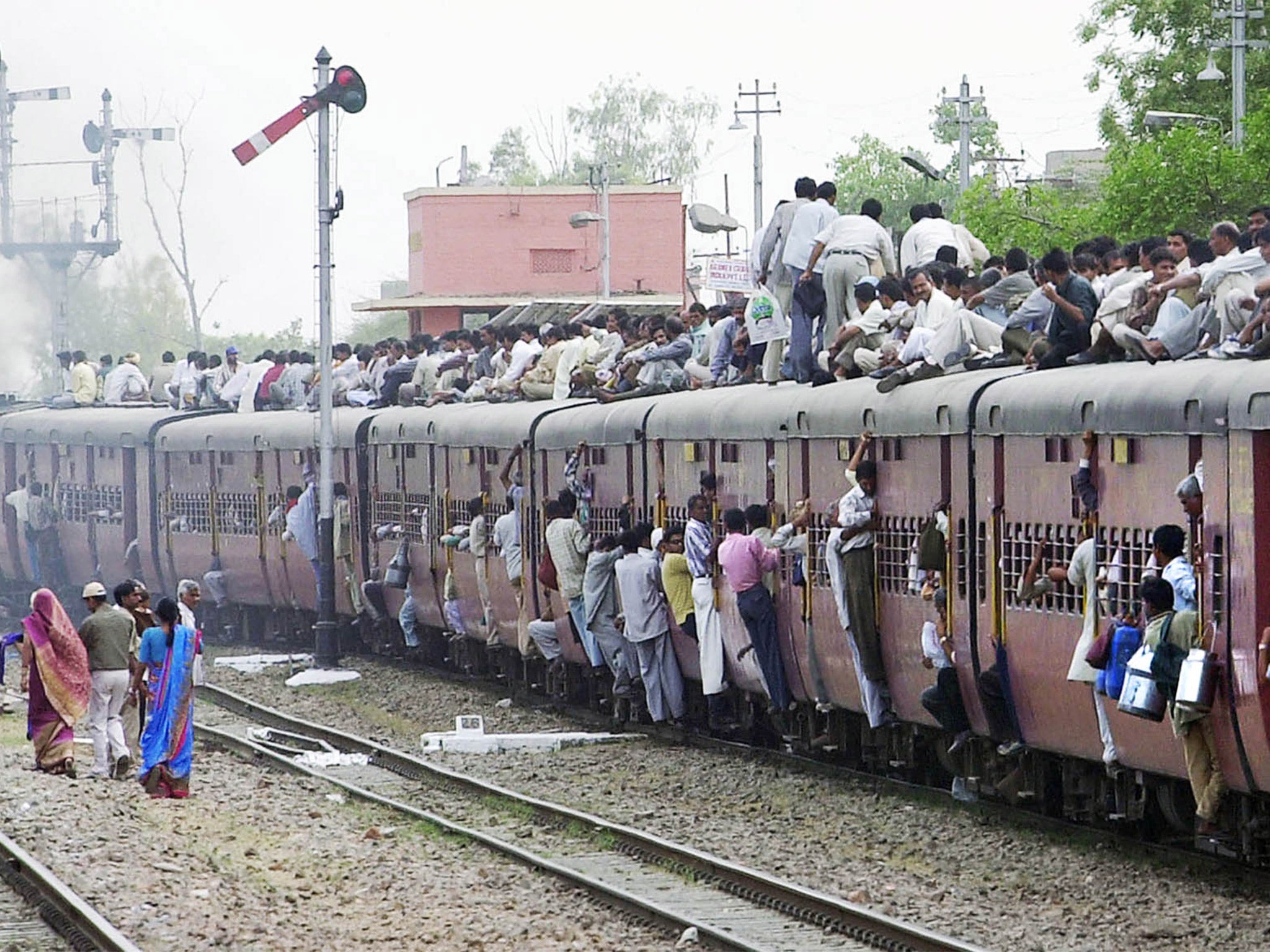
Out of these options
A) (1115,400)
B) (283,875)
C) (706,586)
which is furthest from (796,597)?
(1115,400)

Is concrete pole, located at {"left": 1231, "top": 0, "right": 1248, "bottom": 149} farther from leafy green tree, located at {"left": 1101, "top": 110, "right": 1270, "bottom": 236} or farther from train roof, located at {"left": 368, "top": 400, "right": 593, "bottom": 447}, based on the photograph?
train roof, located at {"left": 368, "top": 400, "right": 593, "bottom": 447}

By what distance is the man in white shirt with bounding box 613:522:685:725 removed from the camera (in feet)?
57.8

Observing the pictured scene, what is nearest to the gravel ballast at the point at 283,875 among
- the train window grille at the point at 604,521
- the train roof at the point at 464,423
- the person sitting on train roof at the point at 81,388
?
the train window grille at the point at 604,521

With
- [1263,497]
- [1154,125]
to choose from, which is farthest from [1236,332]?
[1154,125]

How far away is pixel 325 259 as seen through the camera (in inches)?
965

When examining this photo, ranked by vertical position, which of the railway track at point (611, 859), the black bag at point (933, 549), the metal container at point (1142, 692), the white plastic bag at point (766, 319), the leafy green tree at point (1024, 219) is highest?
the leafy green tree at point (1024, 219)

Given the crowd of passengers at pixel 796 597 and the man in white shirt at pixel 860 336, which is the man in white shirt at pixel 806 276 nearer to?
the man in white shirt at pixel 860 336

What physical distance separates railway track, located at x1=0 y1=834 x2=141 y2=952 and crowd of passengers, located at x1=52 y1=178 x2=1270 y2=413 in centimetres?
540

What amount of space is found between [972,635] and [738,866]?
206cm

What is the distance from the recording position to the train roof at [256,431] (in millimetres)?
26016

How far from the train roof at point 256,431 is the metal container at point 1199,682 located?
52.3ft

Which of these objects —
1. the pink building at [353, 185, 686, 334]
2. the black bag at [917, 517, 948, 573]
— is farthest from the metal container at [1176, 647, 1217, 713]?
the pink building at [353, 185, 686, 334]

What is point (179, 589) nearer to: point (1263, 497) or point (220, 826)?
point (220, 826)

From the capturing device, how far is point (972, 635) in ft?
42.7
